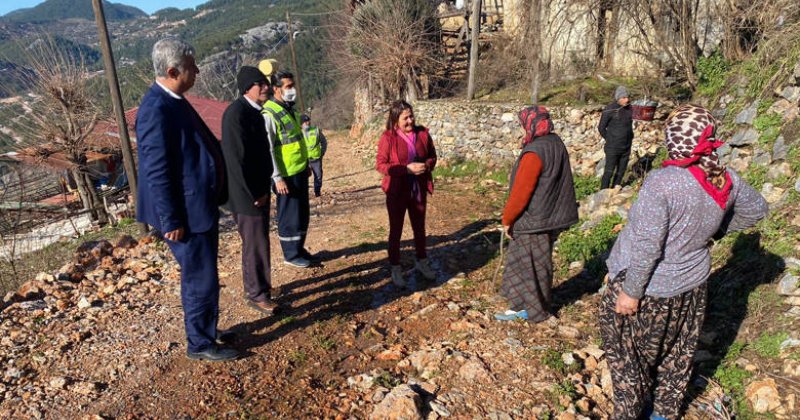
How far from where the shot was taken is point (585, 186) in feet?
23.4

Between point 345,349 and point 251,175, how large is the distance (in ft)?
4.81

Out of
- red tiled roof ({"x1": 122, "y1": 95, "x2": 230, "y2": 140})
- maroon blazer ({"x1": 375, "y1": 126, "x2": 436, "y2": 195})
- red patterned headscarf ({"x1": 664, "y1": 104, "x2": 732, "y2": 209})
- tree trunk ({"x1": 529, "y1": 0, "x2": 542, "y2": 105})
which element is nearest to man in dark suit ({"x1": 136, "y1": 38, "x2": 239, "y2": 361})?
maroon blazer ({"x1": 375, "y1": 126, "x2": 436, "y2": 195})

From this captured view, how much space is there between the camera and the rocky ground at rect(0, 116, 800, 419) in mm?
2594

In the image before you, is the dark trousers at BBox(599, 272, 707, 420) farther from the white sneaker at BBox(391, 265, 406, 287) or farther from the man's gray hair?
the man's gray hair

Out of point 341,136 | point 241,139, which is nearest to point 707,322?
point 241,139

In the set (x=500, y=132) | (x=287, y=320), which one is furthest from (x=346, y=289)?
(x=500, y=132)

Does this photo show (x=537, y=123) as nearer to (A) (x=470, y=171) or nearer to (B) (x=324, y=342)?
(B) (x=324, y=342)

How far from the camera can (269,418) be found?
8.34ft

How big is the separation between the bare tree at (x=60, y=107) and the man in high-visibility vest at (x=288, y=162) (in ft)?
30.6

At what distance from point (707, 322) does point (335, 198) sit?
237 inches

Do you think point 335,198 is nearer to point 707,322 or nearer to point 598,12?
point 598,12

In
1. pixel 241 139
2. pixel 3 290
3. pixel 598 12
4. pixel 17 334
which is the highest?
pixel 598 12

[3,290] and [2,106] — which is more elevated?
[2,106]

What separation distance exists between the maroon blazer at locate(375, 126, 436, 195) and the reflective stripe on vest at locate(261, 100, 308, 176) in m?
0.73
